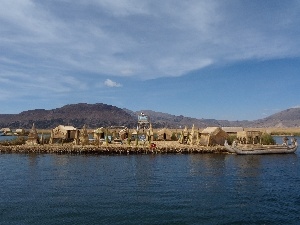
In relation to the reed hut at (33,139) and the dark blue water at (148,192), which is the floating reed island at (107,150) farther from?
the dark blue water at (148,192)

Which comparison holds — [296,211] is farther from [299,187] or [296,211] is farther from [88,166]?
[88,166]

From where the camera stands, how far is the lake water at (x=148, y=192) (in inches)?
918

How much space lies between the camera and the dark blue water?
76.5 feet

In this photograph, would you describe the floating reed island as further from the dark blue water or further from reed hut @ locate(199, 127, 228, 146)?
the dark blue water

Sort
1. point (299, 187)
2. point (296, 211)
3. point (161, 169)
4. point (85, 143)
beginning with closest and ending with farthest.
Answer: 1. point (296, 211)
2. point (299, 187)
3. point (161, 169)
4. point (85, 143)

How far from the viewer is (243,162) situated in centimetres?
5116

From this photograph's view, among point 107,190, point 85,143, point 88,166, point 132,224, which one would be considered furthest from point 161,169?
point 85,143

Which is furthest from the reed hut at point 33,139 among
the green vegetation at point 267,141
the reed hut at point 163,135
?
the green vegetation at point 267,141

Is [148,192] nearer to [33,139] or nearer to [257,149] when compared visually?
[257,149]

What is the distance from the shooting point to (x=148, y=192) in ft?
98.2

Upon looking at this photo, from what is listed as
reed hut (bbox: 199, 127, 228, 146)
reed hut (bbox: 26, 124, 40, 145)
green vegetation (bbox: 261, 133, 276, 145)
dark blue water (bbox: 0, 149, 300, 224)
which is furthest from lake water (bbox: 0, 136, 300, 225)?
green vegetation (bbox: 261, 133, 276, 145)

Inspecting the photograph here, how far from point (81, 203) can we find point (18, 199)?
5.03 metres

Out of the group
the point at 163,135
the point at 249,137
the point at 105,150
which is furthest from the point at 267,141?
the point at 105,150

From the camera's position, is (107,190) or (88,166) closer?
(107,190)
